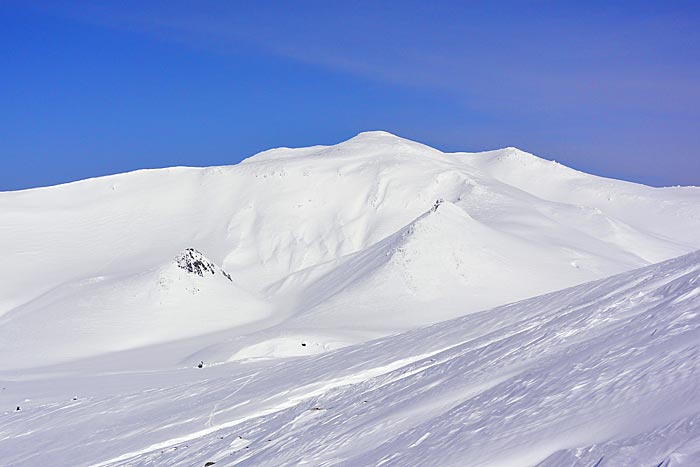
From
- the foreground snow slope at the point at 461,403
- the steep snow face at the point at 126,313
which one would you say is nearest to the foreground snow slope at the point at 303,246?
the steep snow face at the point at 126,313

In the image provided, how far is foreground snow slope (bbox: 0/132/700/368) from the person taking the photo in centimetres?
3522

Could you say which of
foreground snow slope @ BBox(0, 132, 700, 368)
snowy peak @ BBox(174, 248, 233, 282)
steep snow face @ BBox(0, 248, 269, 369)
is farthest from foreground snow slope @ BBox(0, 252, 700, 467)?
snowy peak @ BBox(174, 248, 233, 282)

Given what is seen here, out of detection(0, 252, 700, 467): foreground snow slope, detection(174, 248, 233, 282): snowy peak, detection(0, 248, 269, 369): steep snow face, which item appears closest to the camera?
detection(0, 252, 700, 467): foreground snow slope

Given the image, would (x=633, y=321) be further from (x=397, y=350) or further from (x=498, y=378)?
(x=397, y=350)

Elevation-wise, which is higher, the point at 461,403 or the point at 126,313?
the point at 126,313

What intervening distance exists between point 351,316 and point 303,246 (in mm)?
19000

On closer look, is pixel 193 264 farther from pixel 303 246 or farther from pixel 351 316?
pixel 303 246

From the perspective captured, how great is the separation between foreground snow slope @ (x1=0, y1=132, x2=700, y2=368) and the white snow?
0.60 feet

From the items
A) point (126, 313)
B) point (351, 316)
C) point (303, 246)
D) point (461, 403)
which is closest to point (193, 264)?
point (126, 313)

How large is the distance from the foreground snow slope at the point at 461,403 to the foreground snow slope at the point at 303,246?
471 inches

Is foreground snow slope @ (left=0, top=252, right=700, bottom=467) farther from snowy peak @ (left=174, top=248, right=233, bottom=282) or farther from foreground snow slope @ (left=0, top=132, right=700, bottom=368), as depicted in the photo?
snowy peak @ (left=174, top=248, right=233, bottom=282)

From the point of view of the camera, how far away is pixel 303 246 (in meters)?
52.5

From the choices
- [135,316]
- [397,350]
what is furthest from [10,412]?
[135,316]

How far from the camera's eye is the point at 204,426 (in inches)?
479
